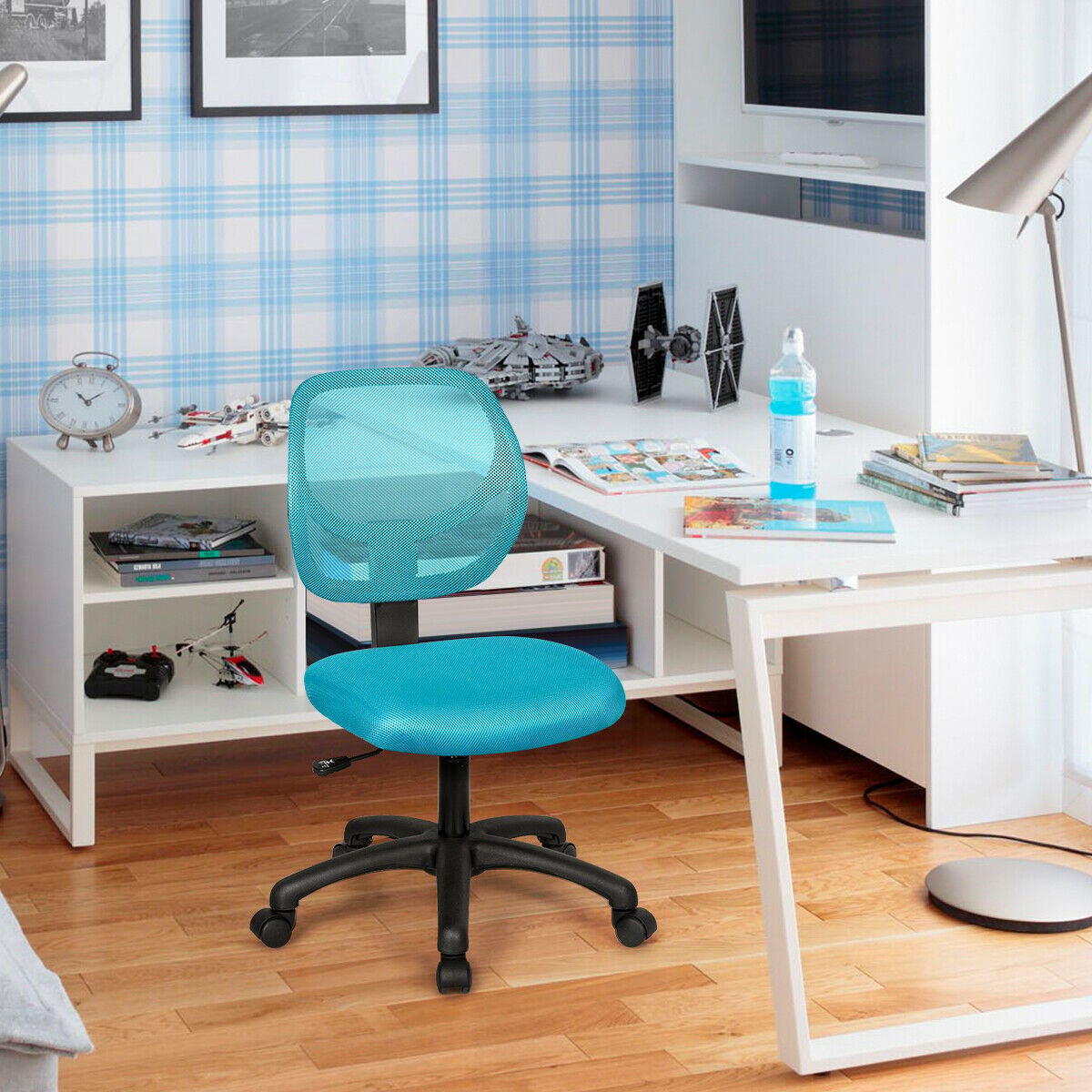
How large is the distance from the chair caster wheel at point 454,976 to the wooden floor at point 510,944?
0.02 metres

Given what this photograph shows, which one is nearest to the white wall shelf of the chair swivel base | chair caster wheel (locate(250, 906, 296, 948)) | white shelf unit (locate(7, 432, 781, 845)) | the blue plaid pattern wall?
the blue plaid pattern wall

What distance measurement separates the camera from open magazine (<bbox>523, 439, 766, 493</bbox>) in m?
2.64

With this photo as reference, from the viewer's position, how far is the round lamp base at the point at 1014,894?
2.74 metres

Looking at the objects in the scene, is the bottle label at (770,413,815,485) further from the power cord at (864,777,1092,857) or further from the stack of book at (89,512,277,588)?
the stack of book at (89,512,277,588)

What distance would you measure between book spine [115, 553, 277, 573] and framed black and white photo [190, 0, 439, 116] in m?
0.96

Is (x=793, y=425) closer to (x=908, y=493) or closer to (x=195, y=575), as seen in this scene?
(x=908, y=493)

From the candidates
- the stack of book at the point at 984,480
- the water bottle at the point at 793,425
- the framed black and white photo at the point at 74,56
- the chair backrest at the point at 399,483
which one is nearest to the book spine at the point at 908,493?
the stack of book at the point at 984,480

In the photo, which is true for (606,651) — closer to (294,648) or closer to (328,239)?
(294,648)

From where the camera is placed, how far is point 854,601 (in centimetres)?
225

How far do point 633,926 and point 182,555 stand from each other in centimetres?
106

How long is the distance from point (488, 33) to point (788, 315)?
88 centimetres

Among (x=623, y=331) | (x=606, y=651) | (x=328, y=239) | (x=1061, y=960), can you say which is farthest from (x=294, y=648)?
(x=1061, y=960)

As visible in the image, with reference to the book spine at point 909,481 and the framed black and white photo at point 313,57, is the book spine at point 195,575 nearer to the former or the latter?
the framed black and white photo at point 313,57

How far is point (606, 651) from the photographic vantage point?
11.2 ft
